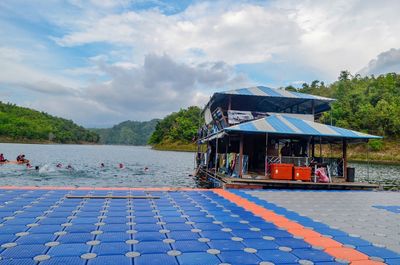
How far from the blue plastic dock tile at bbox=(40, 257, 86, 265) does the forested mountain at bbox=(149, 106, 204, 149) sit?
7302 cm

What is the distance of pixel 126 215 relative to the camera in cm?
616

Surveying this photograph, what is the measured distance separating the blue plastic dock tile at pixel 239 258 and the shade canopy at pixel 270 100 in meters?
12.4

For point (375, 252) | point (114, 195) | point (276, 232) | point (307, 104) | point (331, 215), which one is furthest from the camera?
point (307, 104)

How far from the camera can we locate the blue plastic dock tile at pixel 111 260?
371 cm

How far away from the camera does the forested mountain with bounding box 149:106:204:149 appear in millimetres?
78875

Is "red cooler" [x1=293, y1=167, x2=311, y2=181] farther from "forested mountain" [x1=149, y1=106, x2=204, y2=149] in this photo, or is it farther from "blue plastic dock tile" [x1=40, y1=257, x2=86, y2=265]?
"forested mountain" [x1=149, y1=106, x2=204, y2=149]

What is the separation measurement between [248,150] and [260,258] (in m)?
15.0

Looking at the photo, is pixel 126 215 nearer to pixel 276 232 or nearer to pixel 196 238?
pixel 196 238

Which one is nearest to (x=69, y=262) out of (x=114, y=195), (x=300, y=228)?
(x=300, y=228)

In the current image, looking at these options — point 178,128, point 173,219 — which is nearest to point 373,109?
point 178,128

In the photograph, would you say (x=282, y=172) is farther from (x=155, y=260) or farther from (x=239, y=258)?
(x=155, y=260)

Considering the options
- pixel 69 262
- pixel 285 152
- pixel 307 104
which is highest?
pixel 307 104

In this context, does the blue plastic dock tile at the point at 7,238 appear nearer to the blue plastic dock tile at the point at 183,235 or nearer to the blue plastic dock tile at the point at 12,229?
the blue plastic dock tile at the point at 12,229

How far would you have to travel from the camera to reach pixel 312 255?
4.24 m
